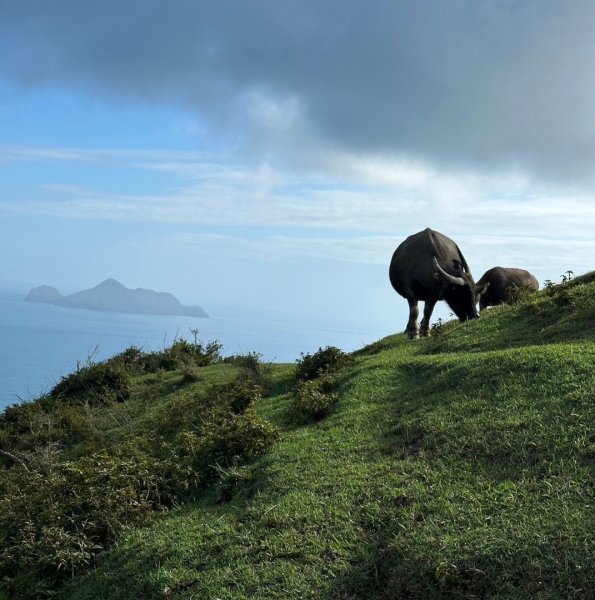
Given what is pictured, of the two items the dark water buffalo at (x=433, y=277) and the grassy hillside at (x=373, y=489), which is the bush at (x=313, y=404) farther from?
the dark water buffalo at (x=433, y=277)

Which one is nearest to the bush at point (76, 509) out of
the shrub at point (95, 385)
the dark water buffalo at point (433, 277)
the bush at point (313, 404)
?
the bush at point (313, 404)

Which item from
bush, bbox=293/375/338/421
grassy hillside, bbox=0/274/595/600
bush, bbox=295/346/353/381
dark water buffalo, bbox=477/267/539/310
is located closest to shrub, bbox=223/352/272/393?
bush, bbox=295/346/353/381

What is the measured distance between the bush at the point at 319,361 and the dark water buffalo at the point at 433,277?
2.94 metres

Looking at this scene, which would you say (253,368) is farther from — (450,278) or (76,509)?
(76,509)

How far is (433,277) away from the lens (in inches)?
610

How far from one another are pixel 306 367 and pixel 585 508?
29.2ft

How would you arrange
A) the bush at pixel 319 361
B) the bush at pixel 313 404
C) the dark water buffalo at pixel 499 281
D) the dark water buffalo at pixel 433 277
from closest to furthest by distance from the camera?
the bush at pixel 313 404
the bush at pixel 319 361
the dark water buffalo at pixel 433 277
the dark water buffalo at pixel 499 281

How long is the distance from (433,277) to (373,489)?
9713 mm

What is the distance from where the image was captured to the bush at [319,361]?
13.2m

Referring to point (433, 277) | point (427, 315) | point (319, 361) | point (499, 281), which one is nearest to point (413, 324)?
point (427, 315)

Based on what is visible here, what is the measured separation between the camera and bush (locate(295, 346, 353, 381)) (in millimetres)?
13234

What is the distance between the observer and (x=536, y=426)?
6.76m

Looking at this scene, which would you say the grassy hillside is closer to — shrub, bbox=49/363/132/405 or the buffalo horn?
the buffalo horn

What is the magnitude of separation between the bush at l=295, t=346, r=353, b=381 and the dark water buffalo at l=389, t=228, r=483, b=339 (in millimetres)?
2941
